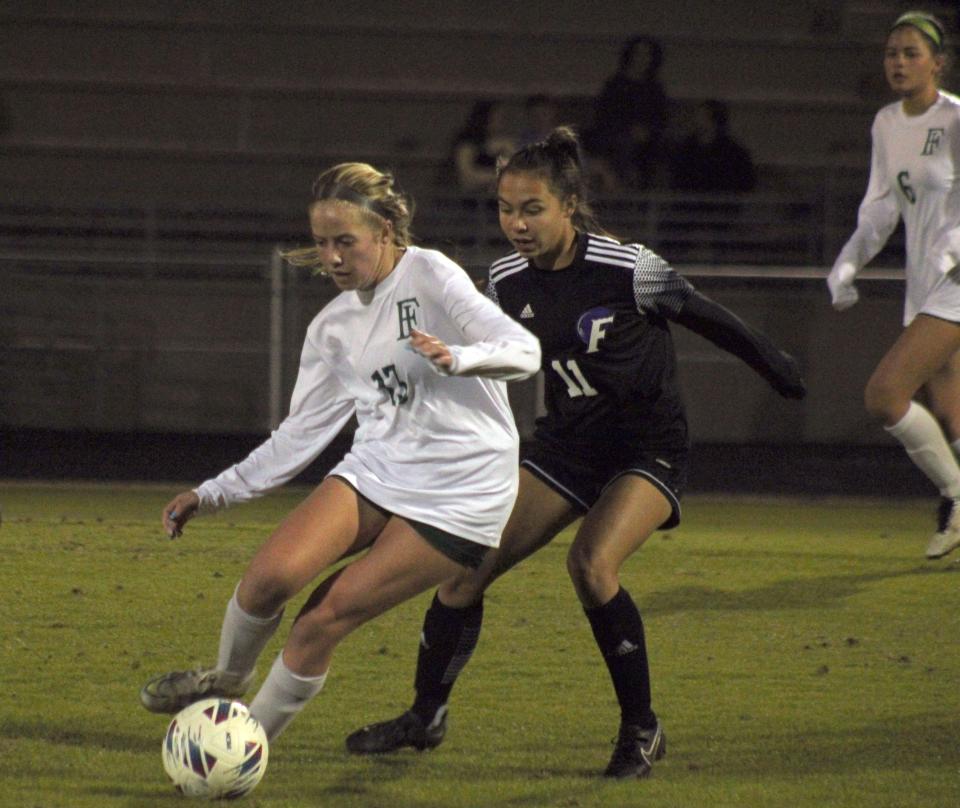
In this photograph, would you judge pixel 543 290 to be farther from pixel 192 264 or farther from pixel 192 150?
pixel 192 150

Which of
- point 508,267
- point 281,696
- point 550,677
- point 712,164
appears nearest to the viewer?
point 281,696

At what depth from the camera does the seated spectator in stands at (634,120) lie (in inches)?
554

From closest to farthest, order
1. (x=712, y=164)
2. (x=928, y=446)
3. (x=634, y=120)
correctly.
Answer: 1. (x=928, y=446)
2. (x=634, y=120)
3. (x=712, y=164)

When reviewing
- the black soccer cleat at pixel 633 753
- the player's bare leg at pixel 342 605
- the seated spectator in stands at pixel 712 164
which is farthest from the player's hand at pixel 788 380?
the seated spectator in stands at pixel 712 164

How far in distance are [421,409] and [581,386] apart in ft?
2.15

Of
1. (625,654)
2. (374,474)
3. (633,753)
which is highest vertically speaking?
(374,474)

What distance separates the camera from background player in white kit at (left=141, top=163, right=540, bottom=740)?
4.07 metres

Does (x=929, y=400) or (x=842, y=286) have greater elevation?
(x=842, y=286)

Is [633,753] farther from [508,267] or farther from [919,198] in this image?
[919,198]

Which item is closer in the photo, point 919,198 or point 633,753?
point 633,753

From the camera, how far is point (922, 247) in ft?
24.1

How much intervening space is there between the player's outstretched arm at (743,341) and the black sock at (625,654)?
735mm

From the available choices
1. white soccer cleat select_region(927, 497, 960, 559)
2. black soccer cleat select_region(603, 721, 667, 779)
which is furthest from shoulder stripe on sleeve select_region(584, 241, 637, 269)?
white soccer cleat select_region(927, 497, 960, 559)

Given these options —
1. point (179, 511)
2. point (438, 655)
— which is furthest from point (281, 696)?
point (438, 655)
